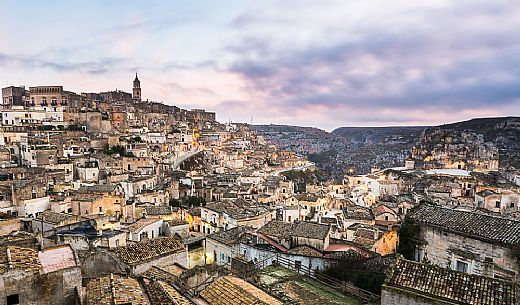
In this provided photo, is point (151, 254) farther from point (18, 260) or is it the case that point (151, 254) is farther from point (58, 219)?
point (58, 219)

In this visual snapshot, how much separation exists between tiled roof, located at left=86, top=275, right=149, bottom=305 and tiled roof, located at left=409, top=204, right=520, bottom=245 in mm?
11882

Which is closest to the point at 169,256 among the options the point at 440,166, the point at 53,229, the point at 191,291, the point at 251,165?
the point at 191,291

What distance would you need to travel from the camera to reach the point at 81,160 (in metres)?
45.8

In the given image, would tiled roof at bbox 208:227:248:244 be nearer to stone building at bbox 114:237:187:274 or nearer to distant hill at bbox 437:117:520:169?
stone building at bbox 114:237:187:274

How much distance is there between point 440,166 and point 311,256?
85.1 metres

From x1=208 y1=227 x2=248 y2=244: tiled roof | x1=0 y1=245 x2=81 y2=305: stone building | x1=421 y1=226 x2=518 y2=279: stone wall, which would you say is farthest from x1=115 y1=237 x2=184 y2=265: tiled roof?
x1=421 y1=226 x2=518 y2=279: stone wall

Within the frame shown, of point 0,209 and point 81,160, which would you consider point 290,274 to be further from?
point 81,160

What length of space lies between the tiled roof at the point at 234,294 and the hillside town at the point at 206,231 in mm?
49

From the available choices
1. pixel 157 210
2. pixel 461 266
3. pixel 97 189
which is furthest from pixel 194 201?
pixel 461 266

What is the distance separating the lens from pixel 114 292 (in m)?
8.97

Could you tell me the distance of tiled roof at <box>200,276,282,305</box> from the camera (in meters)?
10.5

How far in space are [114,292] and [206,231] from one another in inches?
1034

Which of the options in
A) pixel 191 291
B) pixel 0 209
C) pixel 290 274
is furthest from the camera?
pixel 0 209

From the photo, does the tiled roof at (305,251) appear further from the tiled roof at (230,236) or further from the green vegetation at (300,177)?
the green vegetation at (300,177)
